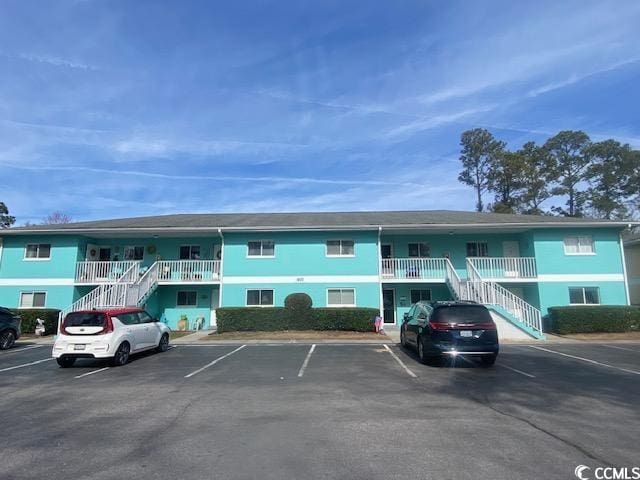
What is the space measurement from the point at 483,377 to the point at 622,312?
545 inches

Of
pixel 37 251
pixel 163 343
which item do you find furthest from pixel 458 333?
pixel 37 251

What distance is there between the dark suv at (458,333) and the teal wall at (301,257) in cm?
1067

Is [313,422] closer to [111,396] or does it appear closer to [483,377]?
[111,396]

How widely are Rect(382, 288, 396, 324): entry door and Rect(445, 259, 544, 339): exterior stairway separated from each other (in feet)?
15.0

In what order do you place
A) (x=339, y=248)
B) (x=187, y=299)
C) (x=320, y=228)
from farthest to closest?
(x=187, y=299)
(x=339, y=248)
(x=320, y=228)

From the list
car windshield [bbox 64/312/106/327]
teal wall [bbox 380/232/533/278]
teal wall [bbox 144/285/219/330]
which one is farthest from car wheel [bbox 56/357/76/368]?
teal wall [bbox 380/232/533/278]

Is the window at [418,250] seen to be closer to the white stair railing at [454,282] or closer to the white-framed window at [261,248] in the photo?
the white stair railing at [454,282]

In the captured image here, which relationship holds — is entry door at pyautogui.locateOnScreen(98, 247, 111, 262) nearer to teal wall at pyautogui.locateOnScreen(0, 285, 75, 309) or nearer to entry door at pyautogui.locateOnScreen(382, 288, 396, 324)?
teal wall at pyautogui.locateOnScreen(0, 285, 75, 309)

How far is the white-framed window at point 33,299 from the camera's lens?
857 inches

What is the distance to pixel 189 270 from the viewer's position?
2219cm

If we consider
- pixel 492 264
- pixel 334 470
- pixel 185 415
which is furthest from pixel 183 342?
pixel 492 264

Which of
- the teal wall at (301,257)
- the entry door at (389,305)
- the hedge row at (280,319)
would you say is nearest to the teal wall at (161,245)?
the teal wall at (301,257)

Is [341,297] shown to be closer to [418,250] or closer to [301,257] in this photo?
[301,257]

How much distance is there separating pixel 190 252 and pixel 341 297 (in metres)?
9.44
